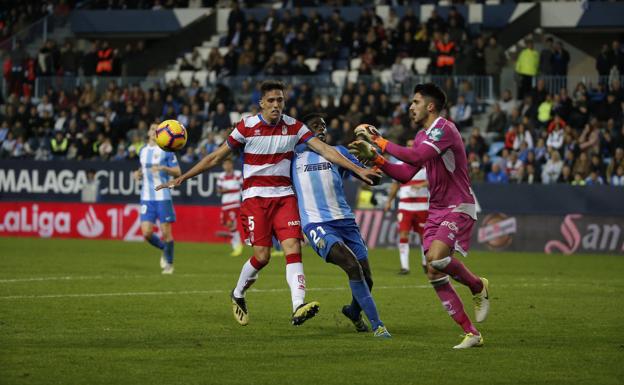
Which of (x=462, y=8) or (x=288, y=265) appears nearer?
(x=288, y=265)

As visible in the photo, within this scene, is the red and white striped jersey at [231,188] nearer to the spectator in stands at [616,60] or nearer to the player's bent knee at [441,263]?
the spectator in stands at [616,60]

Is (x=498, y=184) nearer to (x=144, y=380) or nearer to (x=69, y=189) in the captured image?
(x=69, y=189)

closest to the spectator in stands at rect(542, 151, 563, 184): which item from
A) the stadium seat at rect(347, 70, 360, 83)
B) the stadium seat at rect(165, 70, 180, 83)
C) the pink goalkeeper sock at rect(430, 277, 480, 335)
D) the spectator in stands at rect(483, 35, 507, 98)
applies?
the spectator in stands at rect(483, 35, 507, 98)

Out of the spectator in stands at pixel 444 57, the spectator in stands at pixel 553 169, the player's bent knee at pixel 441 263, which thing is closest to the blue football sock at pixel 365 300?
the player's bent knee at pixel 441 263

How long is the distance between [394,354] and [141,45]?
3495 centimetres

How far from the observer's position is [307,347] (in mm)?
11500

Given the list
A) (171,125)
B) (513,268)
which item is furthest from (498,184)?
(171,125)

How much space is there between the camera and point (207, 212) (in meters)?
32.7

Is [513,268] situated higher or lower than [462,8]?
lower

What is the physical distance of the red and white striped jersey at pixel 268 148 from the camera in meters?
12.9

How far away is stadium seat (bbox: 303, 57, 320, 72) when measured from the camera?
39031 mm

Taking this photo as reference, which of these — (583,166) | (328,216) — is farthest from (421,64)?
(328,216)

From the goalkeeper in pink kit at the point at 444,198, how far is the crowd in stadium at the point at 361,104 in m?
18.7

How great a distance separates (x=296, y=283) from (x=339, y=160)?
1.45 meters
